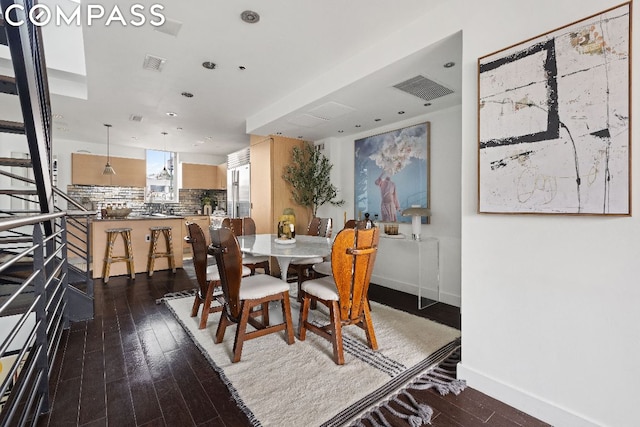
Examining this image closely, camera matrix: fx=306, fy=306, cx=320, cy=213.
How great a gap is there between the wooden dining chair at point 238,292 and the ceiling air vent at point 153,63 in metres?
1.80

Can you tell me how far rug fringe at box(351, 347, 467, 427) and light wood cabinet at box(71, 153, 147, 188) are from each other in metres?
7.38

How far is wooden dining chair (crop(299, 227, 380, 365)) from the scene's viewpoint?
216cm

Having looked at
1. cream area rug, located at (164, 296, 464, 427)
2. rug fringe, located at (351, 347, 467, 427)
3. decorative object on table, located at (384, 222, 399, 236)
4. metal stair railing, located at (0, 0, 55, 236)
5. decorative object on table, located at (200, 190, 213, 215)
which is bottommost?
rug fringe, located at (351, 347, 467, 427)

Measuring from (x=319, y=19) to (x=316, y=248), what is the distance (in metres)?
1.85

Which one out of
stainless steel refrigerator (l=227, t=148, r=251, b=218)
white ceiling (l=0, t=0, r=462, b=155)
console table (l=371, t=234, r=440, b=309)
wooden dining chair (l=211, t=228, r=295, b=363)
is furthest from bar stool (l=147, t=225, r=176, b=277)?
console table (l=371, t=234, r=440, b=309)

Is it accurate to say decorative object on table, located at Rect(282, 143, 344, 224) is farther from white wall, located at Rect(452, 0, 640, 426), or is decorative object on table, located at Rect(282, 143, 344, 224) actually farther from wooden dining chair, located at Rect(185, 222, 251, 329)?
white wall, located at Rect(452, 0, 640, 426)

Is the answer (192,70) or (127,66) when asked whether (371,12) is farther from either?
(127,66)

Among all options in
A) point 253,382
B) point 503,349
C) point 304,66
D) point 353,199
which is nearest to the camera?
point 503,349

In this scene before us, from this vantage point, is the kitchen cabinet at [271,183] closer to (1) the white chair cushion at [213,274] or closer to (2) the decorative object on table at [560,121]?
(1) the white chair cushion at [213,274]

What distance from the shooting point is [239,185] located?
6031mm

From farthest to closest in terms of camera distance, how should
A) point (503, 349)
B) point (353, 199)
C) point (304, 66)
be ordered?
1. point (353, 199)
2. point (304, 66)
3. point (503, 349)

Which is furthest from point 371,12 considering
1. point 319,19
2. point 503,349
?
point 503,349

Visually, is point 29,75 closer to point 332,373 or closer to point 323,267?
point 332,373

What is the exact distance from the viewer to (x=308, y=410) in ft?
5.58
